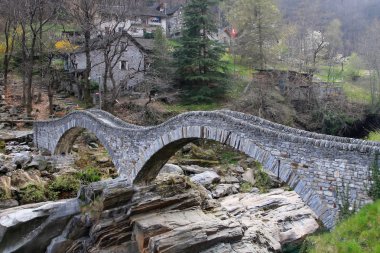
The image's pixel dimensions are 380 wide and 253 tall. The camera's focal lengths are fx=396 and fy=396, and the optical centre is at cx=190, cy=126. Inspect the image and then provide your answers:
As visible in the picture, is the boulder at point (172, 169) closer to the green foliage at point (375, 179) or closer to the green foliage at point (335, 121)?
the green foliage at point (375, 179)

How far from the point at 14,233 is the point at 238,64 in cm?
3257

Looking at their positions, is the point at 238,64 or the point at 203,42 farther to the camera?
the point at 238,64

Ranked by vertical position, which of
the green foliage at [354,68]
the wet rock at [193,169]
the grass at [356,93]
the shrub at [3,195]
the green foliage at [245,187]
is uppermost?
the green foliage at [354,68]

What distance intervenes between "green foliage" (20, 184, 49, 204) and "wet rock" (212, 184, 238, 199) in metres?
7.36

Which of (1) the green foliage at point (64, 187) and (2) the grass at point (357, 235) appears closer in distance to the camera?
(2) the grass at point (357, 235)

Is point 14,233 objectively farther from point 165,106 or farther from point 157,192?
point 165,106

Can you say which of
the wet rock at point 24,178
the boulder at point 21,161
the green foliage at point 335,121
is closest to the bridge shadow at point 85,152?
the boulder at point 21,161

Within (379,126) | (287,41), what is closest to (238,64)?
(287,41)

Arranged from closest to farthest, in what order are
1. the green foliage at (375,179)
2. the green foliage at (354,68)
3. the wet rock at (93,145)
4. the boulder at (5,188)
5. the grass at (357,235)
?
the grass at (357,235) < the green foliage at (375,179) < the boulder at (5,188) < the wet rock at (93,145) < the green foliage at (354,68)

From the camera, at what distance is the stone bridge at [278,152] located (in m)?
9.80

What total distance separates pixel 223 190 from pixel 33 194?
333 inches

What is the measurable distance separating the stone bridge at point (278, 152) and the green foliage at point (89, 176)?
149 cm

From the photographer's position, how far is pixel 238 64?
41.5 m

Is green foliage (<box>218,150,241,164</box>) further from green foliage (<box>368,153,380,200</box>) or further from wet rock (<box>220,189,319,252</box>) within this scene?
green foliage (<box>368,153,380,200</box>)
